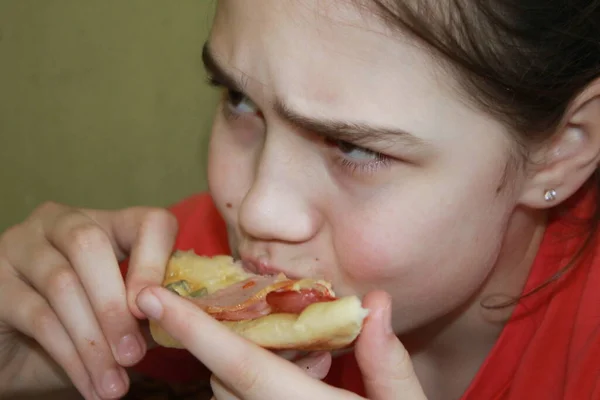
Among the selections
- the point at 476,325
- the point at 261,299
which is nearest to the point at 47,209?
the point at 261,299

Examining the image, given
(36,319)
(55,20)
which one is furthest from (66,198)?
(36,319)

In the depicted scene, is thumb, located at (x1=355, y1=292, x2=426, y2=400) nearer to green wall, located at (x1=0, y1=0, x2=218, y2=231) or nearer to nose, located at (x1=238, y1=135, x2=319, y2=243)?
nose, located at (x1=238, y1=135, x2=319, y2=243)

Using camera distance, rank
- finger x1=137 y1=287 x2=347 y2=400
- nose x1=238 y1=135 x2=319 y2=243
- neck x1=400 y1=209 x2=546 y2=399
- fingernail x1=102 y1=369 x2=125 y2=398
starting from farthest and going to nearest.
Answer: neck x1=400 y1=209 x2=546 y2=399 → fingernail x1=102 y1=369 x2=125 y2=398 → nose x1=238 y1=135 x2=319 y2=243 → finger x1=137 y1=287 x2=347 y2=400

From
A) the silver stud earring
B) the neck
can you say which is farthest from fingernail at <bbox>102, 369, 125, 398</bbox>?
the silver stud earring

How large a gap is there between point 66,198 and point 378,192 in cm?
132

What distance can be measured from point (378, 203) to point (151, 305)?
0.31 meters

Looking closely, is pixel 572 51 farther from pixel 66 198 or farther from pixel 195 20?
pixel 66 198

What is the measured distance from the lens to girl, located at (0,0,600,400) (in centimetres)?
85

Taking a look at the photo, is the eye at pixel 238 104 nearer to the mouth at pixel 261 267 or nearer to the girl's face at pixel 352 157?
the girl's face at pixel 352 157

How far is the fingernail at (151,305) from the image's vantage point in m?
0.81

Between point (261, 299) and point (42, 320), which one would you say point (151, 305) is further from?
point (42, 320)

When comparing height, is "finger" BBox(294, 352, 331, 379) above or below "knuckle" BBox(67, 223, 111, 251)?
below

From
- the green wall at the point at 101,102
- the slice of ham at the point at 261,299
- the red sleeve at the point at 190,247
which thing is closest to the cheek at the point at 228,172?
the slice of ham at the point at 261,299

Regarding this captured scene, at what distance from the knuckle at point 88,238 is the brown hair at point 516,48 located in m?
0.50
